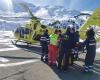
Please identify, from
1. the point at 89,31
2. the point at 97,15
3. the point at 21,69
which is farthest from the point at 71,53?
the point at 97,15

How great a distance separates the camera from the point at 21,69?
12367 millimetres

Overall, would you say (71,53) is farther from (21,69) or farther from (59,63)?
(21,69)

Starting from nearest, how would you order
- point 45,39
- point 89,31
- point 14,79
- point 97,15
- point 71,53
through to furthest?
point 14,79 → point 89,31 → point 71,53 → point 45,39 → point 97,15

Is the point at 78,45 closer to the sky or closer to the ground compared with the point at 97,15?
closer to the ground

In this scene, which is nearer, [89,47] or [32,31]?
[89,47]

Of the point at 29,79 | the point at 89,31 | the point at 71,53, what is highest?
the point at 89,31

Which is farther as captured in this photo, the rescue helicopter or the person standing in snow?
the rescue helicopter

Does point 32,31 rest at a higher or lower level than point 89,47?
higher

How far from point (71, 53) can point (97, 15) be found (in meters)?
6.44

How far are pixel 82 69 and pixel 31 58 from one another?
386cm

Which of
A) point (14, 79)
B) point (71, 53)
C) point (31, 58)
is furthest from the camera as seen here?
point (31, 58)

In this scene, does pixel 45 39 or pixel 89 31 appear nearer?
pixel 89 31

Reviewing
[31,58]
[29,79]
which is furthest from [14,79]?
[31,58]

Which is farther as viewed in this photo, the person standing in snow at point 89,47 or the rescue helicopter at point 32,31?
the rescue helicopter at point 32,31
